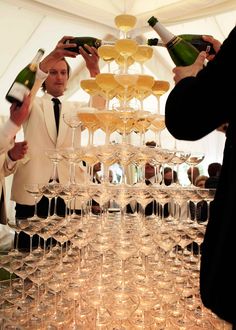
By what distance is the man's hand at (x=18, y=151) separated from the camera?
2.04 m

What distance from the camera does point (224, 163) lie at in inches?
35.0

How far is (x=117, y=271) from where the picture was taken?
63.8 inches

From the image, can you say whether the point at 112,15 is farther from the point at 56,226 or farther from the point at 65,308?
the point at 65,308

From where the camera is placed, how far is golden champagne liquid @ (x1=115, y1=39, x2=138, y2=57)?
156 centimetres

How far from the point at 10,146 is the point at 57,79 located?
29.7 inches

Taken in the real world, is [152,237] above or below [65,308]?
above

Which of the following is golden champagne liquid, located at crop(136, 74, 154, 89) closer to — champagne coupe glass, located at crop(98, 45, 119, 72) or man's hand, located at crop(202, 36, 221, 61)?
champagne coupe glass, located at crop(98, 45, 119, 72)

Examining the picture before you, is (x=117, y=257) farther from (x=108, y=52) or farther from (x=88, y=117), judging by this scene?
(x=108, y=52)

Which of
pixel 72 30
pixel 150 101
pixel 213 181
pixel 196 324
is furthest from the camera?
pixel 150 101

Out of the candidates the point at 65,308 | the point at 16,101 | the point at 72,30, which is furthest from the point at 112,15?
the point at 65,308

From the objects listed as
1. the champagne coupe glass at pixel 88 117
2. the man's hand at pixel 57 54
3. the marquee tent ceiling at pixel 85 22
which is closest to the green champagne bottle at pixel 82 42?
the man's hand at pixel 57 54

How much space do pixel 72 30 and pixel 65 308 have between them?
295cm

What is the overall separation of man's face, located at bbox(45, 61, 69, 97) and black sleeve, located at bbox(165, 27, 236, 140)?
5.14 ft

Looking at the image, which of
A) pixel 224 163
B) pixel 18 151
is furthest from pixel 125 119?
pixel 224 163
